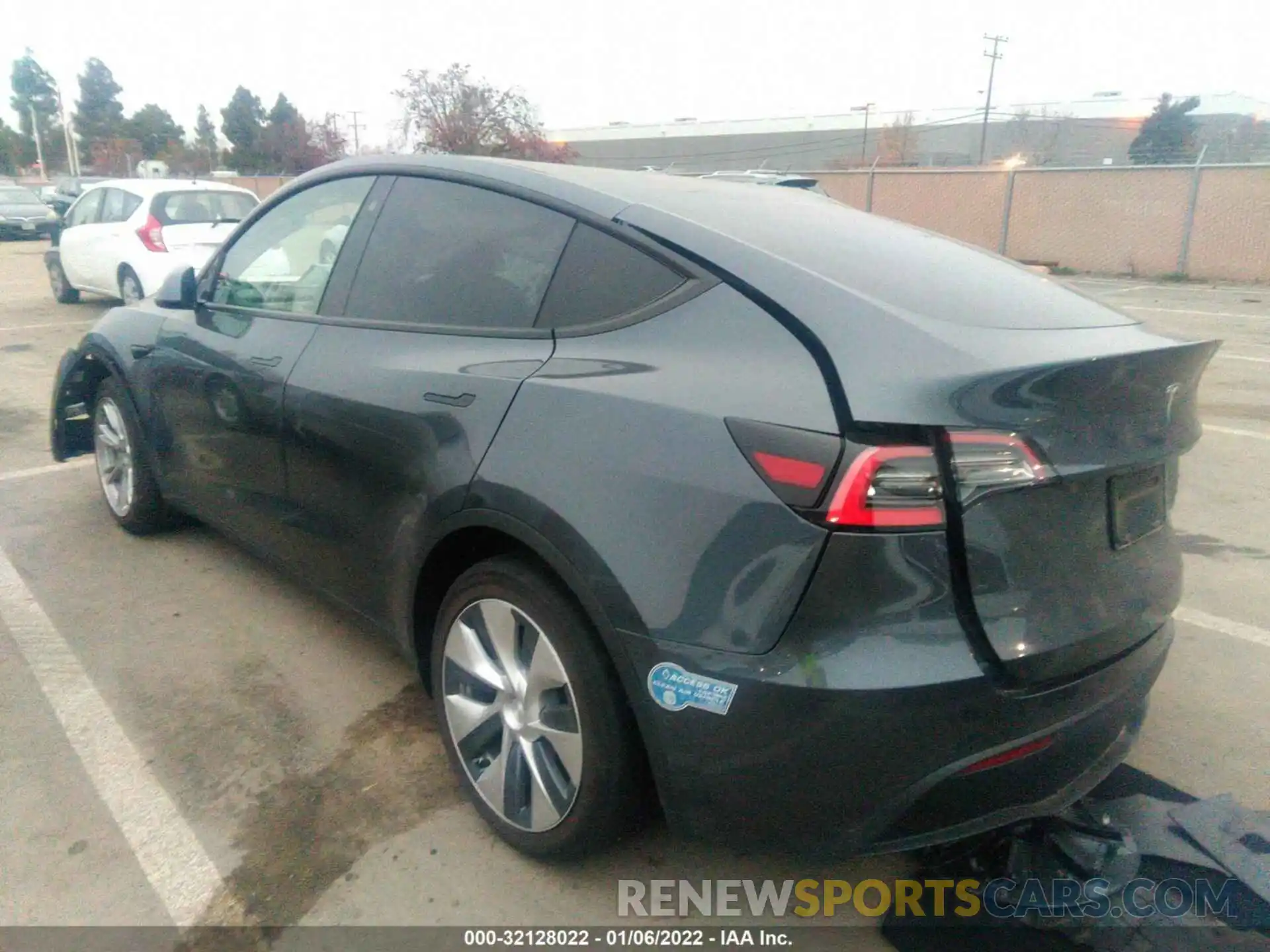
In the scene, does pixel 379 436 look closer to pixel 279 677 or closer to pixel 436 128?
pixel 279 677

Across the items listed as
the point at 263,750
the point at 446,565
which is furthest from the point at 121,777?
the point at 446,565

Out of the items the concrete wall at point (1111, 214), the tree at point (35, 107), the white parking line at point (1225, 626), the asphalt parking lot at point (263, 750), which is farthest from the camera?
the tree at point (35, 107)

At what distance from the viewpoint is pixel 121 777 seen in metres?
2.79

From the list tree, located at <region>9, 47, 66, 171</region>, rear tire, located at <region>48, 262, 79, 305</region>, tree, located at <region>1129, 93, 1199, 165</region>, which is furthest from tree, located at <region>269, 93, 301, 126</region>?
rear tire, located at <region>48, 262, 79, 305</region>

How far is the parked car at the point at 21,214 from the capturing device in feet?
86.1

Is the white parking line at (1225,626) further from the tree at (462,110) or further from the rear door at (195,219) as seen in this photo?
the tree at (462,110)

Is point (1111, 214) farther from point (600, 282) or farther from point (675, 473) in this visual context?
point (675, 473)

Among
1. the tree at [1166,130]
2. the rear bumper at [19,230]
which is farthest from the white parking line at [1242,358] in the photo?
the rear bumper at [19,230]

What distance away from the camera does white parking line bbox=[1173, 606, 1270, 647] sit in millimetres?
3594

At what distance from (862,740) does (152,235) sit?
10944 mm

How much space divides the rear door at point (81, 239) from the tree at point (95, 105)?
264 feet

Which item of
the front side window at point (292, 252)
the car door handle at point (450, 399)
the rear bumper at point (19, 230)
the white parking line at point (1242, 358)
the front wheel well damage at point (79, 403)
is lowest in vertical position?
the rear bumper at point (19, 230)

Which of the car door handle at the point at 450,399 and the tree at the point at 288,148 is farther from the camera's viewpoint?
the tree at the point at 288,148

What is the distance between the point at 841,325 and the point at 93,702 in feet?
8.94
